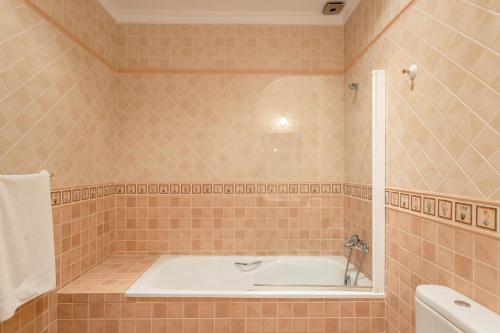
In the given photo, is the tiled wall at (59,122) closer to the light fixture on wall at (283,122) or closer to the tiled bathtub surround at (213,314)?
the tiled bathtub surround at (213,314)

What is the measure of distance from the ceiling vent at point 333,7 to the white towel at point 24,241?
2.37 m

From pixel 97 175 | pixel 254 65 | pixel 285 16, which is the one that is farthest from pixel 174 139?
pixel 285 16

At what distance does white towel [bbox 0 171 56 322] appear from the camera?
1.32m

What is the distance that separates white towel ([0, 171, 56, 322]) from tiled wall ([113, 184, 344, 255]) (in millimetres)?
1146

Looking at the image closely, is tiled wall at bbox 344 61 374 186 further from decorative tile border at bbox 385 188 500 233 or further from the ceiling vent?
the ceiling vent

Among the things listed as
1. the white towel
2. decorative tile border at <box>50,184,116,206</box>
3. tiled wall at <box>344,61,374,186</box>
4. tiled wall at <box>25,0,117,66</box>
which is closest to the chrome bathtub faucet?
tiled wall at <box>344,61,374,186</box>

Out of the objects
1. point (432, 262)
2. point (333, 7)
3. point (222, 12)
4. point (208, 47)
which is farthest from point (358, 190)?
point (222, 12)

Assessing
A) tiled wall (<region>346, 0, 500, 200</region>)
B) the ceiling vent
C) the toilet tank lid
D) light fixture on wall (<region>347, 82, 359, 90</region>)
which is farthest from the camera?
the ceiling vent

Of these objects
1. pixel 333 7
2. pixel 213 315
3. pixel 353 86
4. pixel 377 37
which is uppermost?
pixel 333 7

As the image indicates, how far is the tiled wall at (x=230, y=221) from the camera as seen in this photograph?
2.70m

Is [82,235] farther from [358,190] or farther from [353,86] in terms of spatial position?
[353,86]

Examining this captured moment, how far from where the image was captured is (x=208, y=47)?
9.00ft

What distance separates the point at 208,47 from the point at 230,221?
5.12ft

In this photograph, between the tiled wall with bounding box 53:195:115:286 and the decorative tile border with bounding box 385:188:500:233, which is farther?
the tiled wall with bounding box 53:195:115:286
